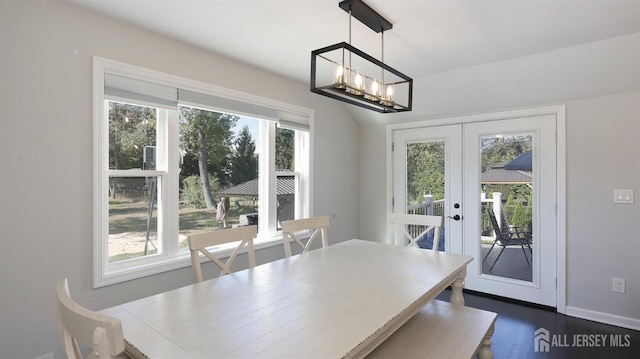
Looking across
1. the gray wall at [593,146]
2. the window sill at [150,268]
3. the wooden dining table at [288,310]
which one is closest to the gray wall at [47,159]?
the window sill at [150,268]

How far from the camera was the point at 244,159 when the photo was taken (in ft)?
10.3

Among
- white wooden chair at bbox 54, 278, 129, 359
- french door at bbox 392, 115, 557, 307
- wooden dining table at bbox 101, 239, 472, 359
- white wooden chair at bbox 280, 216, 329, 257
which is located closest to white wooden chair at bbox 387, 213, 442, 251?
wooden dining table at bbox 101, 239, 472, 359

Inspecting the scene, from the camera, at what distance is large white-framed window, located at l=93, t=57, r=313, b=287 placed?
217cm

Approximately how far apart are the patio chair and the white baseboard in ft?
1.79

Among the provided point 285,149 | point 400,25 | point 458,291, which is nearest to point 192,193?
point 285,149

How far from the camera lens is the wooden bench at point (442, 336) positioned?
5.16 ft

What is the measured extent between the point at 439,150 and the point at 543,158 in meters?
1.04

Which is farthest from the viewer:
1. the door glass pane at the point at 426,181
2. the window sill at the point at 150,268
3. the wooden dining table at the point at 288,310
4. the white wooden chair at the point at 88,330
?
the door glass pane at the point at 426,181

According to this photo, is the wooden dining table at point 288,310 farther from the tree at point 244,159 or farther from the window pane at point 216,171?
the tree at point 244,159

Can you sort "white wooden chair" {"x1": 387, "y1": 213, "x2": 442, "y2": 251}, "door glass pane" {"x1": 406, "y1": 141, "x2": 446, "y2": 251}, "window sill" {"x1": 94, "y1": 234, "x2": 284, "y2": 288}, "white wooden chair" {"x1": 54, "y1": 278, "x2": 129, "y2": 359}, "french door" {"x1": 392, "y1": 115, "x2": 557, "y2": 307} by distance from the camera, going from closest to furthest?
"white wooden chair" {"x1": 54, "y1": 278, "x2": 129, "y2": 359}, "window sill" {"x1": 94, "y1": 234, "x2": 284, "y2": 288}, "white wooden chair" {"x1": 387, "y1": 213, "x2": 442, "y2": 251}, "french door" {"x1": 392, "y1": 115, "x2": 557, "y2": 307}, "door glass pane" {"x1": 406, "y1": 141, "x2": 446, "y2": 251}

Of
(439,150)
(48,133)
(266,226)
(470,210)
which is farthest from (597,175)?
(48,133)

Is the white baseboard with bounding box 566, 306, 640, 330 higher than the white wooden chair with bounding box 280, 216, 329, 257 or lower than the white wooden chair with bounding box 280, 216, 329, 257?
lower

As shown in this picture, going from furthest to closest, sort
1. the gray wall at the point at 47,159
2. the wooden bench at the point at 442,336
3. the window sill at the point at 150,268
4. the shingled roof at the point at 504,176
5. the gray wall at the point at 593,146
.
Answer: the shingled roof at the point at 504,176 → the gray wall at the point at 593,146 → the window sill at the point at 150,268 → the gray wall at the point at 47,159 → the wooden bench at the point at 442,336

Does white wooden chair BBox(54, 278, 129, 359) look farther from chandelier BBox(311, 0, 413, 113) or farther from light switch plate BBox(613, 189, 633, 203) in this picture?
light switch plate BBox(613, 189, 633, 203)
